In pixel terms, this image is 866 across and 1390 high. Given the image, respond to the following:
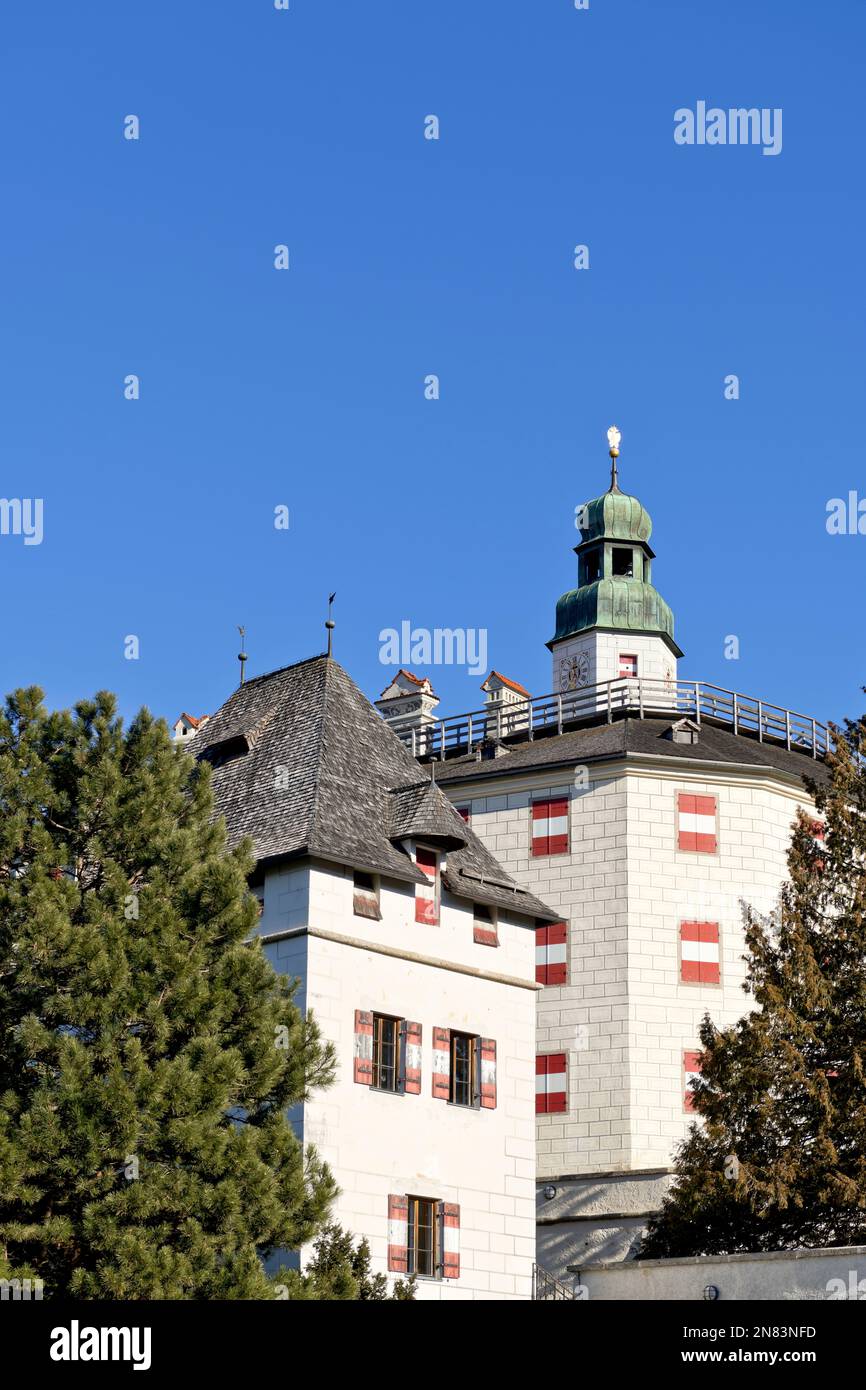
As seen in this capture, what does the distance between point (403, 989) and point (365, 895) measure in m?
1.90

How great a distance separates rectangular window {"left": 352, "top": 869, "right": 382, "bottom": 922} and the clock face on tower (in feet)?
144

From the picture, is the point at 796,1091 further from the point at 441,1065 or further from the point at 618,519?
the point at 618,519

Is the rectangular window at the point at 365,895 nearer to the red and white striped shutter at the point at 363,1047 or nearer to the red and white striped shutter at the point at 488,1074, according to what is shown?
the red and white striped shutter at the point at 363,1047

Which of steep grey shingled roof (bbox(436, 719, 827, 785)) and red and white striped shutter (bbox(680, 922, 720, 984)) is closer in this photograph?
red and white striped shutter (bbox(680, 922, 720, 984))

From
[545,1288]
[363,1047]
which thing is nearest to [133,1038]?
[363,1047]

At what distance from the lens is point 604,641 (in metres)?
81.1

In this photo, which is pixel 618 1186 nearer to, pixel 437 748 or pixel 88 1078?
pixel 437 748

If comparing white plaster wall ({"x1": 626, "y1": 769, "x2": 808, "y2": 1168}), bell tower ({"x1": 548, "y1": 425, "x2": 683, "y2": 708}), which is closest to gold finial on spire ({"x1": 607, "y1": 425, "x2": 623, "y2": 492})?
bell tower ({"x1": 548, "y1": 425, "x2": 683, "y2": 708})

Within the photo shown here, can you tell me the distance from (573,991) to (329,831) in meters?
14.7

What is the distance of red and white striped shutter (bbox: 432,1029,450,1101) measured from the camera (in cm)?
3784

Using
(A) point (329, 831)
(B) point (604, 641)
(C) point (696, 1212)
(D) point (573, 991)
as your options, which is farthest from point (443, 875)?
(B) point (604, 641)

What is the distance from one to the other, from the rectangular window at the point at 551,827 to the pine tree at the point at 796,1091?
39.2 feet

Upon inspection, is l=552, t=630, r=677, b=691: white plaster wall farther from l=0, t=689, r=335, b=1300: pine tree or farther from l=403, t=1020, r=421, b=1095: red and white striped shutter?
l=0, t=689, r=335, b=1300: pine tree

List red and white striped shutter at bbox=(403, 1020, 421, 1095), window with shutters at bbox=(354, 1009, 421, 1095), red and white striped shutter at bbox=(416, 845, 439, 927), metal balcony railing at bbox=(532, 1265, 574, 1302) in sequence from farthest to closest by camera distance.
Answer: metal balcony railing at bbox=(532, 1265, 574, 1302) < red and white striped shutter at bbox=(416, 845, 439, 927) < red and white striped shutter at bbox=(403, 1020, 421, 1095) < window with shutters at bbox=(354, 1009, 421, 1095)
